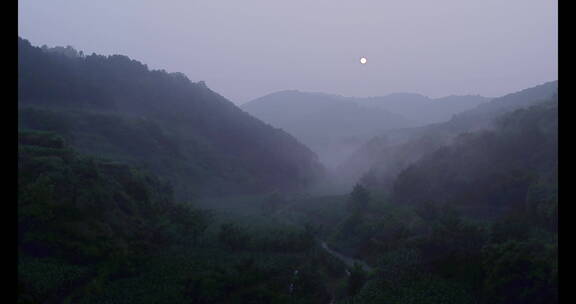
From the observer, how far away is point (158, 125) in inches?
1805

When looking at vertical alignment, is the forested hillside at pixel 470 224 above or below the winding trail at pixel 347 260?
above

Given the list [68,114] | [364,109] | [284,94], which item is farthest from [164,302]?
[284,94]

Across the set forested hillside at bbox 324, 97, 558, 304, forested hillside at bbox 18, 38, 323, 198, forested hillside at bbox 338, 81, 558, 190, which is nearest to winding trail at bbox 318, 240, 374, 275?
forested hillside at bbox 324, 97, 558, 304

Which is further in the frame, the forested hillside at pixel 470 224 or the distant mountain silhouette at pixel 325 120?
the distant mountain silhouette at pixel 325 120

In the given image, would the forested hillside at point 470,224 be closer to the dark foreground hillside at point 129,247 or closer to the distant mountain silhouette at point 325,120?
the dark foreground hillside at point 129,247

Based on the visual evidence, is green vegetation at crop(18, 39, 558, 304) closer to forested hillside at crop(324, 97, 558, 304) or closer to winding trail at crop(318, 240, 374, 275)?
forested hillside at crop(324, 97, 558, 304)

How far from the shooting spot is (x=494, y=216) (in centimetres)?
2470

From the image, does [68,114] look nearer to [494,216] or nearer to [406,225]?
[406,225]

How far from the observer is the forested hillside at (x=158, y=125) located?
3706 centimetres

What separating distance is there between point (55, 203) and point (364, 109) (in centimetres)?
9269

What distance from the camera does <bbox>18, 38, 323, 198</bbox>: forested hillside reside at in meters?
37.1

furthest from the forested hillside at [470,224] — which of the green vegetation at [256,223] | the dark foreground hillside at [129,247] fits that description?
the dark foreground hillside at [129,247]
